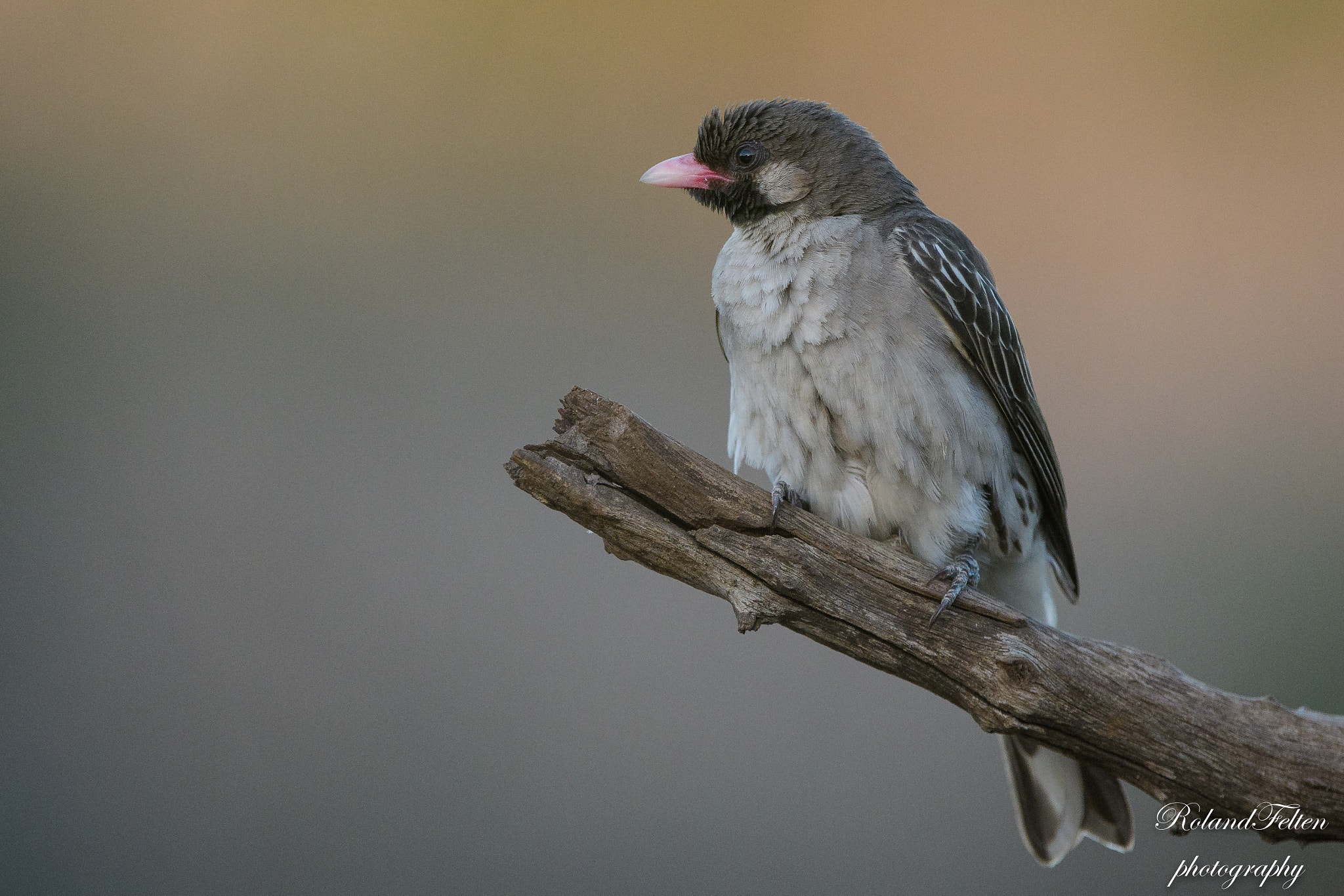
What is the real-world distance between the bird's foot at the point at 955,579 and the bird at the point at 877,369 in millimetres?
16

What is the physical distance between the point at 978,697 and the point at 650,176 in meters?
2.00

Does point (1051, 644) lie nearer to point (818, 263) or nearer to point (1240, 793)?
point (1240, 793)

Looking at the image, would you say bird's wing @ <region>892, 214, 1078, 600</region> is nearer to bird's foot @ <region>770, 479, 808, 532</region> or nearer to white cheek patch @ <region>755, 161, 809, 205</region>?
white cheek patch @ <region>755, 161, 809, 205</region>

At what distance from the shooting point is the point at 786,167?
3.46 meters

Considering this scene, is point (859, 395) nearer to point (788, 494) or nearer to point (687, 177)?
point (788, 494)

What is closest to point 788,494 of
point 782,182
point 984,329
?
point 984,329

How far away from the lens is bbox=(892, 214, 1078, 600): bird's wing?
3186 millimetres

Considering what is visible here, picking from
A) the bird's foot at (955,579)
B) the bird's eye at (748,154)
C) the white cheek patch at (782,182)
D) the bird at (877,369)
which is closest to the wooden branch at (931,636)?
the bird's foot at (955,579)

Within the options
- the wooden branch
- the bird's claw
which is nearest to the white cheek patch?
the bird's claw

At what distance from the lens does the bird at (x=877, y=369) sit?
3.10m

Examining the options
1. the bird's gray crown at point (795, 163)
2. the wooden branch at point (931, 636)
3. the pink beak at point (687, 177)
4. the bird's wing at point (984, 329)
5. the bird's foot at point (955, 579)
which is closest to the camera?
the wooden branch at point (931, 636)

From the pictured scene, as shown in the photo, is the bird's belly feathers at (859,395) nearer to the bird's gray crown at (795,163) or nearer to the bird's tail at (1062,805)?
the bird's gray crown at (795,163)

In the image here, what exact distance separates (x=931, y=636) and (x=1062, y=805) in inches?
38.7

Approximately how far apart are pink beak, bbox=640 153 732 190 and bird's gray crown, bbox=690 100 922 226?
0.02 meters
